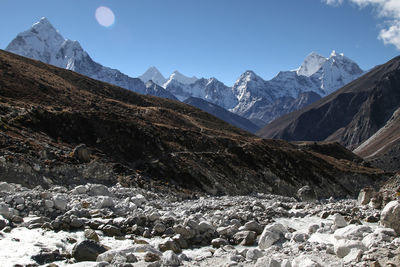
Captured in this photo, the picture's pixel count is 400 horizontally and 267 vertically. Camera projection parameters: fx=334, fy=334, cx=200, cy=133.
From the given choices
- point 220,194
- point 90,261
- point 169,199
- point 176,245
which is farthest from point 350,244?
point 220,194

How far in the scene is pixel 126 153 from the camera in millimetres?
47062

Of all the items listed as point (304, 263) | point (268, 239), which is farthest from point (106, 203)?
point (304, 263)

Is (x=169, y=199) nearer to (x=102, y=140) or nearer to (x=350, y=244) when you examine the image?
(x=102, y=140)

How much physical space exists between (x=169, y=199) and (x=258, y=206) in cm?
1312

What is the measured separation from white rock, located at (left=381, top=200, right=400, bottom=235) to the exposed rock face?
82.8 ft

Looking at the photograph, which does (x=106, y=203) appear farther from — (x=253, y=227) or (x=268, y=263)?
(x=268, y=263)

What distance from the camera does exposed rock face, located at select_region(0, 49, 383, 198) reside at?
3272 cm

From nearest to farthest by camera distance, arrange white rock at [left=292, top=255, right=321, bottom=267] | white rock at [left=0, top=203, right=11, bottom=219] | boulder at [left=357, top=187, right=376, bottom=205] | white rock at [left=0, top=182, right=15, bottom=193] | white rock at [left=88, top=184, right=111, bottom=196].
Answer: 1. white rock at [left=292, top=255, right=321, bottom=267]
2. white rock at [left=0, top=203, right=11, bottom=219]
3. white rock at [left=0, top=182, right=15, bottom=193]
4. white rock at [left=88, top=184, right=111, bottom=196]
5. boulder at [left=357, top=187, right=376, bottom=205]

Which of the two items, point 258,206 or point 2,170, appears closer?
point 258,206

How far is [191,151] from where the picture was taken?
185 feet

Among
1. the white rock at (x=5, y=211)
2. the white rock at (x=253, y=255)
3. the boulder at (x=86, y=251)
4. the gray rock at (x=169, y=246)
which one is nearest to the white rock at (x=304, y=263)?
the white rock at (x=253, y=255)

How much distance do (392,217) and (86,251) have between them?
1067cm

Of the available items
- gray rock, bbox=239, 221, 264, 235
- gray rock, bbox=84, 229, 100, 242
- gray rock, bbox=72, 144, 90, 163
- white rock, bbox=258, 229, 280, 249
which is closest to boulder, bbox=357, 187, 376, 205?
gray rock, bbox=239, 221, 264, 235

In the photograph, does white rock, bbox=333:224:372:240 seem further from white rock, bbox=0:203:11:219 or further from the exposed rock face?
the exposed rock face
